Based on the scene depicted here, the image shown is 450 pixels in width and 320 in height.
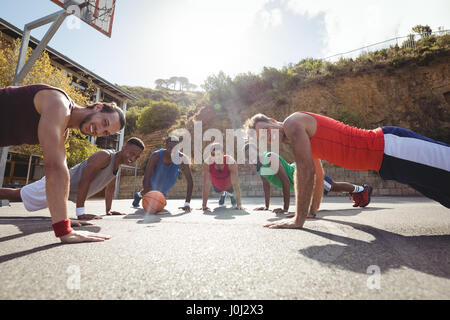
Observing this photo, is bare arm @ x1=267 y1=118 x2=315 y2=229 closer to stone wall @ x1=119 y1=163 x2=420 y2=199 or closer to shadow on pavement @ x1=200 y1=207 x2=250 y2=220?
shadow on pavement @ x1=200 y1=207 x2=250 y2=220

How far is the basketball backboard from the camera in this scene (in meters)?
6.31

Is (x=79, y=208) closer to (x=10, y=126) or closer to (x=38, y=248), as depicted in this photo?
(x=10, y=126)

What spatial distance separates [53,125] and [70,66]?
63.7 ft

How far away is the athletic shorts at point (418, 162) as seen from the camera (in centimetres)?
173

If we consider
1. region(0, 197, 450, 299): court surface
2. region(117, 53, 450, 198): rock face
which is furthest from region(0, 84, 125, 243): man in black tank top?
region(117, 53, 450, 198): rock face

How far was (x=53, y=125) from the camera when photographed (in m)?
1.50

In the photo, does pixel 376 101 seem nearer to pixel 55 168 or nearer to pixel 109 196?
pixel 109 196

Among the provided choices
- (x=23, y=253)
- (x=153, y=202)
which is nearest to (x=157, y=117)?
(x=153, y=202)

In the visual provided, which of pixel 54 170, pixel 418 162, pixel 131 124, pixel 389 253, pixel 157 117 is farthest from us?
pixel 131 124

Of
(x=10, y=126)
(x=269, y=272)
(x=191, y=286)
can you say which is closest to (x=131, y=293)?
(x=191, y=286)

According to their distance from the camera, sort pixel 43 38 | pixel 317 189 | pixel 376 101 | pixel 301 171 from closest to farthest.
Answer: pixel 301 171 → pixel 317 189 → pixel 43 38 → pixel 376 101

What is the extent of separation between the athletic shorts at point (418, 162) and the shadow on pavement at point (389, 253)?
426mm

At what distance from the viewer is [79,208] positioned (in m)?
2.95
